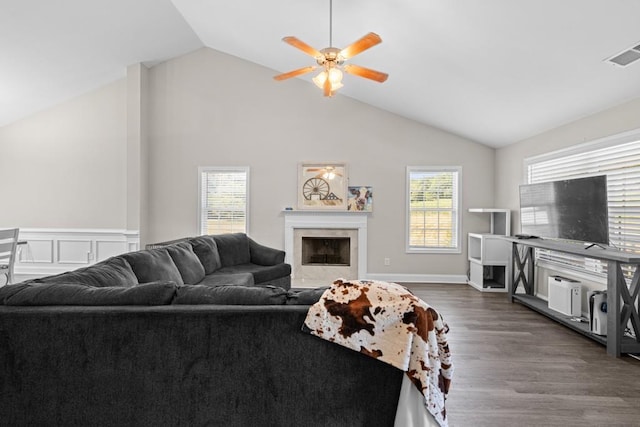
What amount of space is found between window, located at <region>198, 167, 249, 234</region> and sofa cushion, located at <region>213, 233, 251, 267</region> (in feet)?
4.08

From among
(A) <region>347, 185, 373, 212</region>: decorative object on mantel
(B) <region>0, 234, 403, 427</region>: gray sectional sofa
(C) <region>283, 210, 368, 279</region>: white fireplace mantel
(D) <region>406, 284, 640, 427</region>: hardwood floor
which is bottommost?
(D) <region>406, 284, 640, 427</region>: hardwood floor

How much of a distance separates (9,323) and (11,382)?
0.28m

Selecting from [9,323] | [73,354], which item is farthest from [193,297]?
[9,323]

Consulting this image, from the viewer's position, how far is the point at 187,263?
3.87 m

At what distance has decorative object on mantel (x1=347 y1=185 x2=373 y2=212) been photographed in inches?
253

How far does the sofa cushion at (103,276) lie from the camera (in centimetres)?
210

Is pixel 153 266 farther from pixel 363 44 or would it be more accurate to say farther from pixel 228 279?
pixel 363 44

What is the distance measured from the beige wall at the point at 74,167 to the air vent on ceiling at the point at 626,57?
6.79 m

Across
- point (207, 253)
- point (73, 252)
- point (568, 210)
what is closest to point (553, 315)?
point (568, 210)

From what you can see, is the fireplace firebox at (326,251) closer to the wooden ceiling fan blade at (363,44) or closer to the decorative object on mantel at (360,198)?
the decorative object on mantel at (360,198)

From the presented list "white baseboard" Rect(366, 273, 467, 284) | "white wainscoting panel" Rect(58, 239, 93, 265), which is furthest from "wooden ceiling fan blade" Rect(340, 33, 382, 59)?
"white wainscoting panel" Rect(58, 239, 93, 265)

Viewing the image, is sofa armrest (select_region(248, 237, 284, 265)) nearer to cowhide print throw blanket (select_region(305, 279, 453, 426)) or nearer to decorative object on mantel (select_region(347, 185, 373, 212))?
decorative object on mantel (select_region(347, 185, 373, 212))

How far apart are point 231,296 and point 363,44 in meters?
2.31

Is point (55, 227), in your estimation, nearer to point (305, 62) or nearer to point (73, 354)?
point (305, 62)
